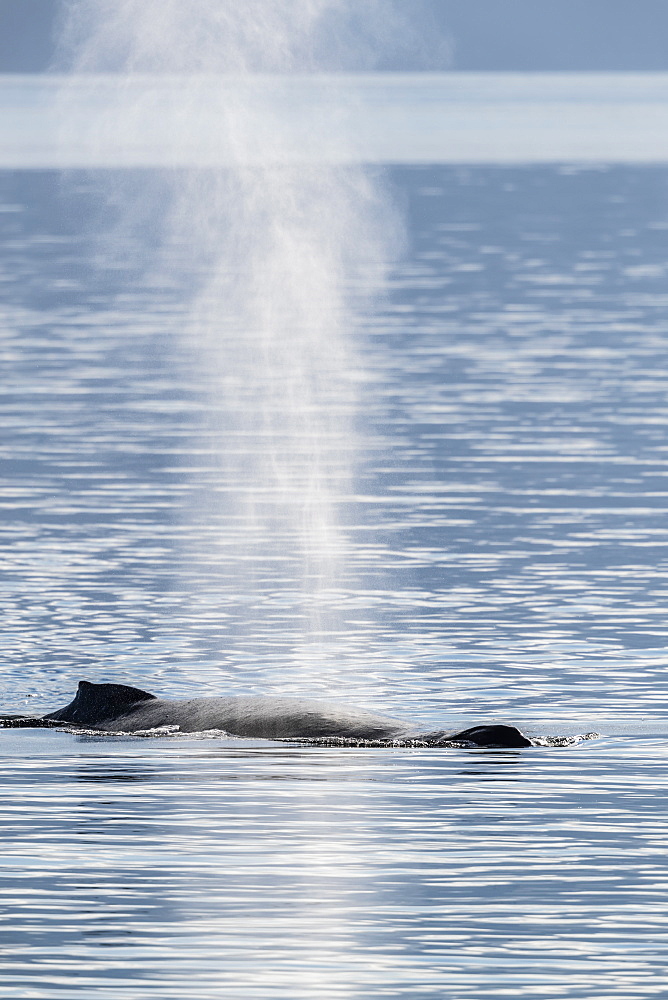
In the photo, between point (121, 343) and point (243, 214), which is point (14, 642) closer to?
point (121, 343)

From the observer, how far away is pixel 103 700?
850 inches

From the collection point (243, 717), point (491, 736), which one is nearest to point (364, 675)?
point (243, 717)

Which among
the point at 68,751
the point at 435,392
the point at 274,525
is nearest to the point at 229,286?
the point at 435,392

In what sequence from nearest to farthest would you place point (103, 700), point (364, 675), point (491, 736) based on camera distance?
point (491, 736) < point (103, 700) < point (364, 675)

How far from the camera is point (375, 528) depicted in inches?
1276

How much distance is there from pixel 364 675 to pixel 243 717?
2632mm

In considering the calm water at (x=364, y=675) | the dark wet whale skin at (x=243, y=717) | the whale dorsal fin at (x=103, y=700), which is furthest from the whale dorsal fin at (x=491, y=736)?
the whale dorsal fin at (x=103, y=700)

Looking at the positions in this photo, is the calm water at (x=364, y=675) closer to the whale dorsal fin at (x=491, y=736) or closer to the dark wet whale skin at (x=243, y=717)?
the whale dorsal fin at (x=491, y=736)

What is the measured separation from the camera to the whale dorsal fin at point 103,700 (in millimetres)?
21578

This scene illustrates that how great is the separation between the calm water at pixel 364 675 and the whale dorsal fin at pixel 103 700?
25 centimetres

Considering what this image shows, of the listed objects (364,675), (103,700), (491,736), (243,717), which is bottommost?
(491,736)

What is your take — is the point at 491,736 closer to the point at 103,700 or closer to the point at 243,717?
the point at 243,717

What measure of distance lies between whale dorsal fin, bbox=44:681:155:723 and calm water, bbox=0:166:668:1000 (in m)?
0.25

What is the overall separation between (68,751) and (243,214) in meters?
90.2
